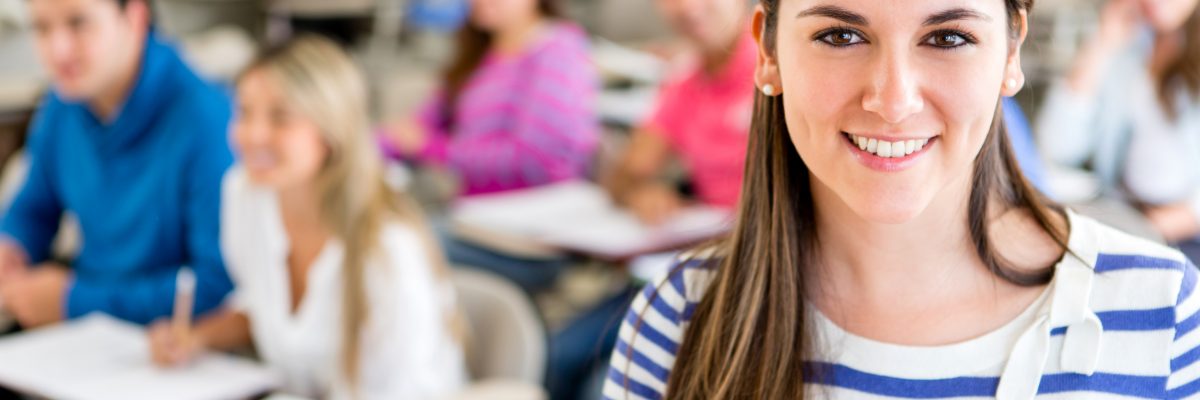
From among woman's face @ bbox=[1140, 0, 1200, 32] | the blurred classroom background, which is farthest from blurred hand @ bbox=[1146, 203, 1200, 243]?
woman's face @ bbox=[1140, 0, 1200, 32]

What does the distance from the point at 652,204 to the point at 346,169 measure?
913 mm

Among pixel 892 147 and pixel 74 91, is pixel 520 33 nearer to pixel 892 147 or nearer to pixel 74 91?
pixel 74 91

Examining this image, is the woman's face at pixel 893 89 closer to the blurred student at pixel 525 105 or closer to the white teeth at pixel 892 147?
the white teeth at pixel 892 147

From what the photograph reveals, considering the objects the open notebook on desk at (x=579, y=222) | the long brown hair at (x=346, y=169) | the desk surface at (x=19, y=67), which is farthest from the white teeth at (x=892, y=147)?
the desk surface at (x=19, y=67)

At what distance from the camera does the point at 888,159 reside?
2.90ft

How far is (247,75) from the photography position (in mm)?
1982

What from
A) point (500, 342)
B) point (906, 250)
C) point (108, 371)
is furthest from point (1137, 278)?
point (108, 371)

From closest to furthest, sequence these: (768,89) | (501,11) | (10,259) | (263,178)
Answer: (768,89) < (263,178) < (10,259) < (501,11)

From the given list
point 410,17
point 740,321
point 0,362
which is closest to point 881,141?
point 740,321

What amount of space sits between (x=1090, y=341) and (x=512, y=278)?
6.26 ft

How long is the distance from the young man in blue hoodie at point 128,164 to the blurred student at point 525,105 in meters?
0.98

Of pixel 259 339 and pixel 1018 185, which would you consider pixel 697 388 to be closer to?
pixel 1018 185

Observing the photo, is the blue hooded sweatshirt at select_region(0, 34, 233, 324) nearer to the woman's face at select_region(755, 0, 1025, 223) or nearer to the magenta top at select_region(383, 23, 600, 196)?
the magenta top at select_region(383, 23, 600, 196)

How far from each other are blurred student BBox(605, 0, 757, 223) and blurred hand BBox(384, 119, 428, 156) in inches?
26.5
